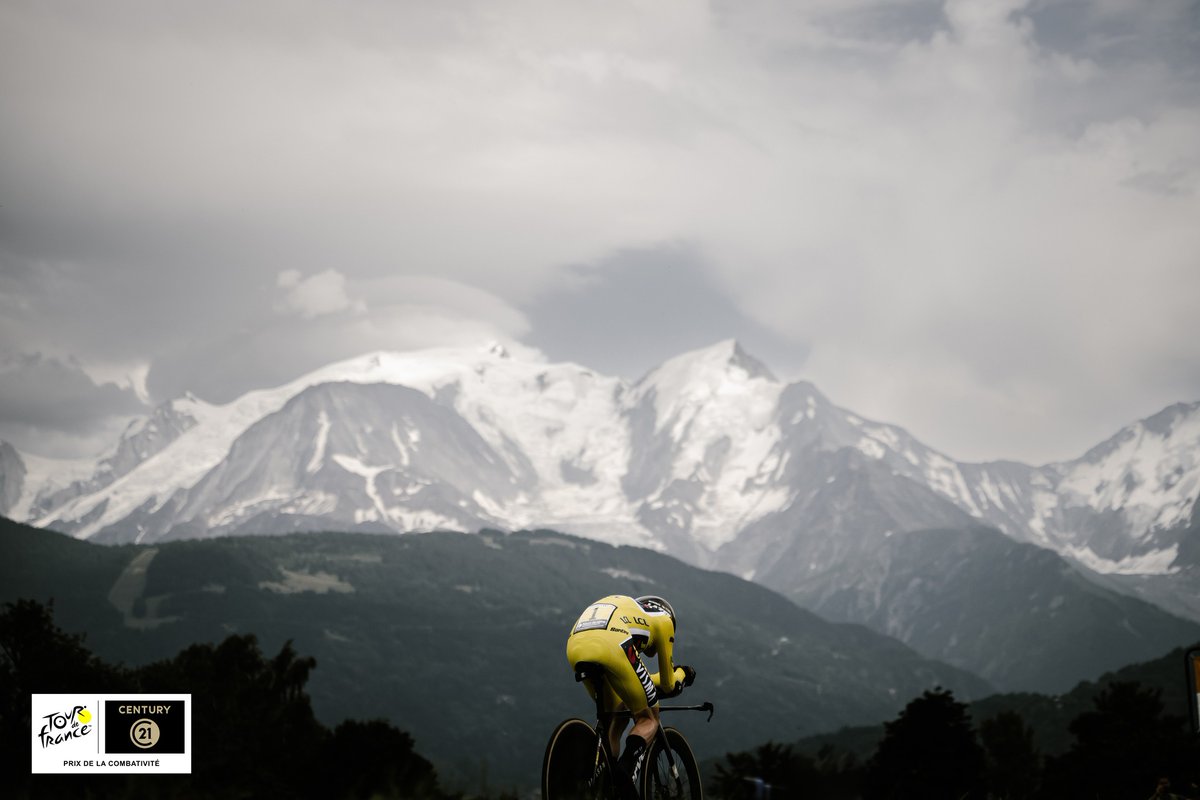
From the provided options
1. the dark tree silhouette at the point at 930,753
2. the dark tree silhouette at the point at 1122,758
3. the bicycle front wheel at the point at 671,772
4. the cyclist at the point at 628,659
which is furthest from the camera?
the dark tree silhouette at the point at 930,753

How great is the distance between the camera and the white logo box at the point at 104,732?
28.1 metres

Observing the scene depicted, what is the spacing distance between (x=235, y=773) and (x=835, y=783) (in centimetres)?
9234

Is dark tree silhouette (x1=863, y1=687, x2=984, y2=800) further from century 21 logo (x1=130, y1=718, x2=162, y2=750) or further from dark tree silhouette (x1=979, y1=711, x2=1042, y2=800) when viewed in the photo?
dark tree silhouette (x1=979, y1=711, x2=1042, y2=800)

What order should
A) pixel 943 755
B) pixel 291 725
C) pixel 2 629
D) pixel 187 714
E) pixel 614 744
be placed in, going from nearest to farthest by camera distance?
1. pixel 614 744
2. pixel 187 714
3. pixel 943 755
4. pixel 2 629
5. pixel 291 725

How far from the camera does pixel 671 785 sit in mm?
21391

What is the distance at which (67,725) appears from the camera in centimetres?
2838

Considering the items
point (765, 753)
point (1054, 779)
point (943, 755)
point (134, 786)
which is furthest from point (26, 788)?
point (1054, 779)

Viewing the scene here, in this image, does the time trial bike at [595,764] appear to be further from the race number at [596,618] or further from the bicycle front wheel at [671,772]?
the race number at [596,618]

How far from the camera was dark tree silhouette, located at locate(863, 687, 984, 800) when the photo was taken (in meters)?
78.3

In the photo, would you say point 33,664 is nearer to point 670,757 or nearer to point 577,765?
point 577,765

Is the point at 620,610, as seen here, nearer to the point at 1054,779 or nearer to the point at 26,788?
the point at 26,788

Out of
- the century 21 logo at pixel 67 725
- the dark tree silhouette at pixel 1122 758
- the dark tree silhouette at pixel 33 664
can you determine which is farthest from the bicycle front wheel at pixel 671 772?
the dark tree silhouette at pixel 33 664

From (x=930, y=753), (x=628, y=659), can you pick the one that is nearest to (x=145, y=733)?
(x=628, y=659)

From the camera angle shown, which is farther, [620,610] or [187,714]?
[187,714]
